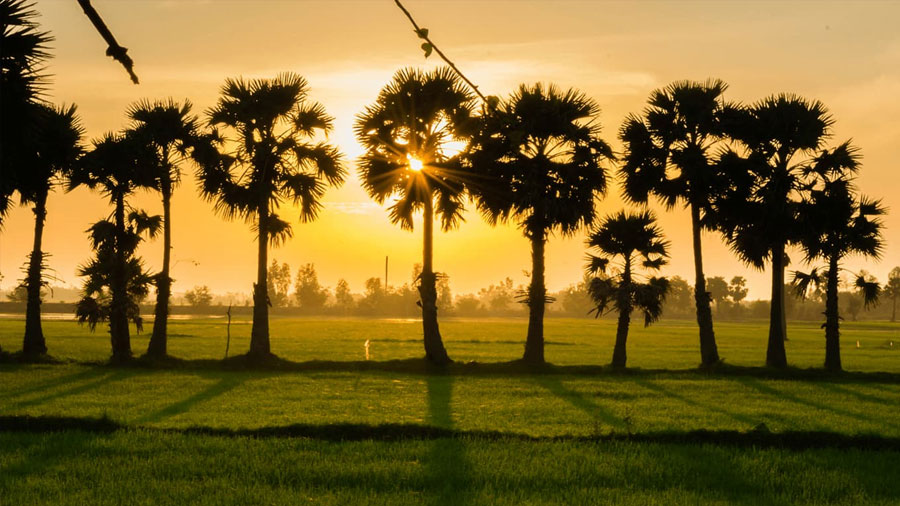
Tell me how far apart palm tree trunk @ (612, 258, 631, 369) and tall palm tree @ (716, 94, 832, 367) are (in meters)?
4.54

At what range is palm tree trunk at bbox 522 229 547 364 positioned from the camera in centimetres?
3738

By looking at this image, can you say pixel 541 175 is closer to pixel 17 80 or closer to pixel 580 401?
pixel 580 401

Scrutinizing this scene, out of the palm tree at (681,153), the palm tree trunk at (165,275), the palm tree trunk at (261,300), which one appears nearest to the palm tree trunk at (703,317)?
the palm tree at (681,153)

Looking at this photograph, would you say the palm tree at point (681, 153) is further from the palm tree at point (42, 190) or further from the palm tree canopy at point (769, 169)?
the palm tree at point (42, 190)

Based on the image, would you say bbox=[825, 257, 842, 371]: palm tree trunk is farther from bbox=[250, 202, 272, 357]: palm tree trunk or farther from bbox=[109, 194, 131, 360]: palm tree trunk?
bbox=[109, 194, 131, 360]: palm tree trunk

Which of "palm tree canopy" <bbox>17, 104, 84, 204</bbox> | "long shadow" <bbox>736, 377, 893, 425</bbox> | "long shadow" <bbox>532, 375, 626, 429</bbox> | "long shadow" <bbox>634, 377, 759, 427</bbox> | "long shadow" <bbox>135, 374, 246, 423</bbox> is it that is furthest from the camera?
"palm tree canopy" <bbox>17, 104, 84, 204</bbox>

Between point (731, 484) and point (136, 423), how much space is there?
13.3 metres

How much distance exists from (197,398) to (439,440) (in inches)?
423

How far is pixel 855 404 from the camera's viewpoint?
2700 centimetres

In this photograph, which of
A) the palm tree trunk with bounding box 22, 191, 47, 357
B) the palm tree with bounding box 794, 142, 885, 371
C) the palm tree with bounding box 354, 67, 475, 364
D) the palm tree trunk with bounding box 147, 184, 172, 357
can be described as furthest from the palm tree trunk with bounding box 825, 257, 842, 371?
the palm tree trunk with bounding box 22, 191, 47, 357

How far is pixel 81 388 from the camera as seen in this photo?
28438mm

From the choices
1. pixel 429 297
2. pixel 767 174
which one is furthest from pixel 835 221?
pixel 429 297

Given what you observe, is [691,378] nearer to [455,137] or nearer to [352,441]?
[455,137]

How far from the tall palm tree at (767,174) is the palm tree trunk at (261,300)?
1954 centimetres
